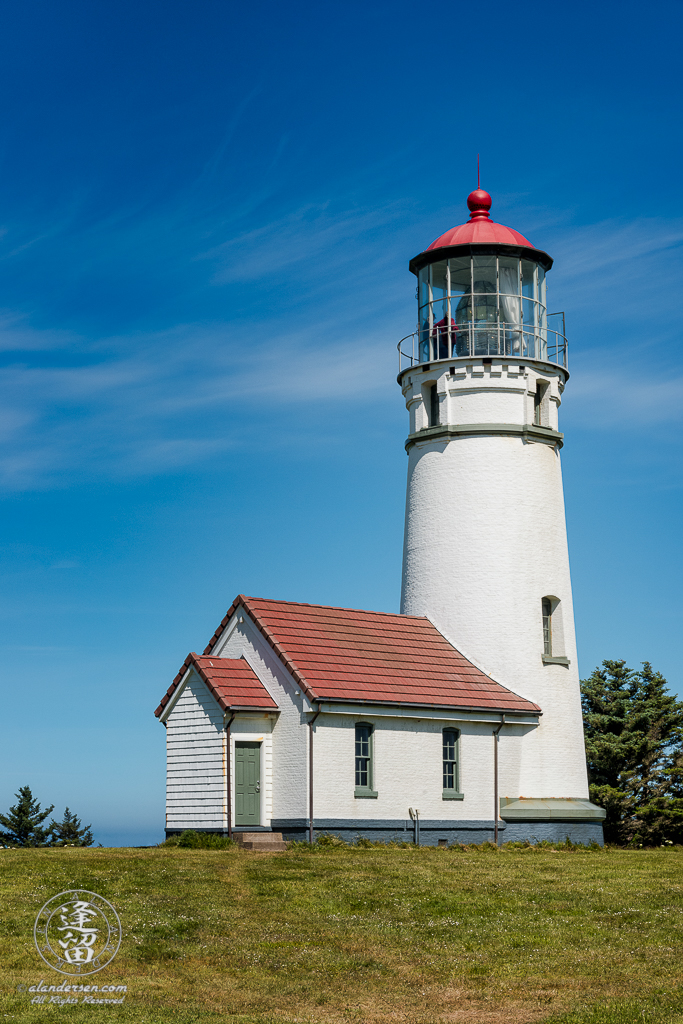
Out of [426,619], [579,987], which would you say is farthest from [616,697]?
[579,987]

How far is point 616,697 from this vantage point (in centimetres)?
3950

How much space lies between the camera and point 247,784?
90.4 ft

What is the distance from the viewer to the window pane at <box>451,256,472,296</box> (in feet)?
110

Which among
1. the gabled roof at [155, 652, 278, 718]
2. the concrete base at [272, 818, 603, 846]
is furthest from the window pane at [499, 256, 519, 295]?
the concrete base at [272, 818, 603, 846]

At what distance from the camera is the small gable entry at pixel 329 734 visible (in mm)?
27219

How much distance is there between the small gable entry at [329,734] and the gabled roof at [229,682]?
0.04 m

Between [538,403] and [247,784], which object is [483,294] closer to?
[538,403]

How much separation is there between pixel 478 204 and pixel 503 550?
34.4ft

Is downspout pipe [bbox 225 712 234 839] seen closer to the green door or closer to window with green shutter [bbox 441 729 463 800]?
the green door

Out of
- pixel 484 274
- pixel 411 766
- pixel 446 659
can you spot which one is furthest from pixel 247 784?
pixel 484 274

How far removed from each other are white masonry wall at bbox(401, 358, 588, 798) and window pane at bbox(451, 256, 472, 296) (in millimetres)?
2347

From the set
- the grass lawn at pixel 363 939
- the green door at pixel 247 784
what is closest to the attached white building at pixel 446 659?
Answer: the green door at pixel 247 784

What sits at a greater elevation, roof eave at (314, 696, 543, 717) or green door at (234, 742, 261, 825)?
roof eave at (314, 696, 543, 717)

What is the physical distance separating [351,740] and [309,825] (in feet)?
Result: 7.12
